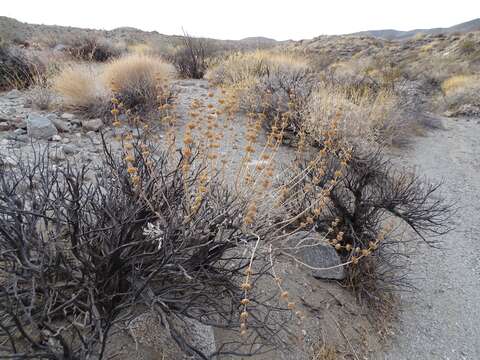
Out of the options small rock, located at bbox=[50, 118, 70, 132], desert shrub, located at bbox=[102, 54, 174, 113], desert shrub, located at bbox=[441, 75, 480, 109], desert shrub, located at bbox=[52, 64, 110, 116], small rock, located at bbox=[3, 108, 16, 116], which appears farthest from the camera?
desert shrub, located at bbox=[441, 75, 480, 109]

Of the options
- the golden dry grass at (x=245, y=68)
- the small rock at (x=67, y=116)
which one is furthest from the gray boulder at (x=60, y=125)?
the golden dry grass at (x=245, y=68)

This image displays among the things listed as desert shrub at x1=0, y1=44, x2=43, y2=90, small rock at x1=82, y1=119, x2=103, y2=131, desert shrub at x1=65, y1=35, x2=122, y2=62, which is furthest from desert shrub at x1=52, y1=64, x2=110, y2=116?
desert shrub at x1=65, y1=35, x2=122, y2=62

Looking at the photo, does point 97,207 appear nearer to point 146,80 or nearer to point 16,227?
point 16,227

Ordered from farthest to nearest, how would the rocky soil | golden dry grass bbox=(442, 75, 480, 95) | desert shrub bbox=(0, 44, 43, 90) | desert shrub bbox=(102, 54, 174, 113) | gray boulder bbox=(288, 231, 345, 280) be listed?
golden dry grass bbox=(442, 75, 480, 95)
desert shrub bbox=(0, 44, 43, 90)
desert shrub bbox=(102, 54, 174, 113)
gray boulder bbox=(288, 231, 345, 280)
the rocky soil

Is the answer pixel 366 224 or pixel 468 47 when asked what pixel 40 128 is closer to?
pixel 366 224

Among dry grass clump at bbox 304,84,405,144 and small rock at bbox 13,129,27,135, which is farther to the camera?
dry grass clump at bbox 304,84,405,144

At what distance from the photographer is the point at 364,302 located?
9.46 ft

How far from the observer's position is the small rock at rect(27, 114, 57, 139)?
3.92 meters

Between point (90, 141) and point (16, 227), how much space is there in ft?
9.56

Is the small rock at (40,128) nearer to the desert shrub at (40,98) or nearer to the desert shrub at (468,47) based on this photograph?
the desert shrub at (40,98)

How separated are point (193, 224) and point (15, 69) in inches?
271

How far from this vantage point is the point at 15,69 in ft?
21.4

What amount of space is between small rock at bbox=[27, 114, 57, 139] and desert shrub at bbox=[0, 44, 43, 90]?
8.42ft

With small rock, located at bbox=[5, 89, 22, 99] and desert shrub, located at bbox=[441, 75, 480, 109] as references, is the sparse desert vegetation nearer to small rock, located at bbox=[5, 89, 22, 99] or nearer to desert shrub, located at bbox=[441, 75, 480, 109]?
small rock, located at bbox=[5, 89, 22, 99]
